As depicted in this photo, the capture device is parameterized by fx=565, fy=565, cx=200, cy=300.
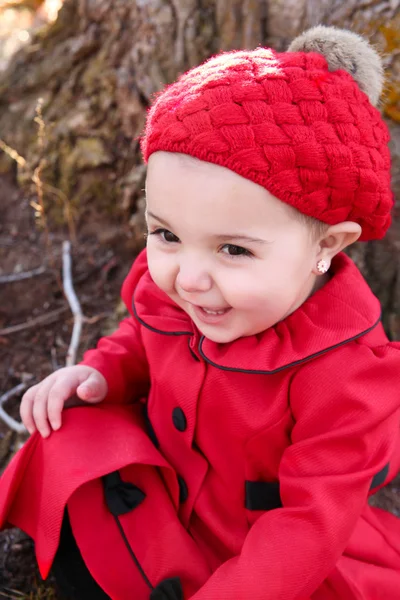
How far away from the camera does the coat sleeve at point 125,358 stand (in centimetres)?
189

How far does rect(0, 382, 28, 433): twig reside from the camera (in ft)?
7.34

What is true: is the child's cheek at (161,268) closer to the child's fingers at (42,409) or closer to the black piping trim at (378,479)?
the child's fingers at (42,409)

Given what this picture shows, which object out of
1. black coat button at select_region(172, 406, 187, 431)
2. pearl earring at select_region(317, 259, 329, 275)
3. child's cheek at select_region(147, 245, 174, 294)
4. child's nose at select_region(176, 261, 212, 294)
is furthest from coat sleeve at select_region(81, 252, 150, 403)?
pearl earring at select_region(317, 259, 329, 275)

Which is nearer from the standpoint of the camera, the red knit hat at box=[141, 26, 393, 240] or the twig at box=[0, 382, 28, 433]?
the red knit hat at box=[141, 26, 393, 240]

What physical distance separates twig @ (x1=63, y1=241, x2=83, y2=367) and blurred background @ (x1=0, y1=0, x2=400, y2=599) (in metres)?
0.04

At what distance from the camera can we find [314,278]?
5.08 ft

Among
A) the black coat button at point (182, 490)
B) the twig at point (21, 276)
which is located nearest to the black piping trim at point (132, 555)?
the black coat button at point (182, 490)

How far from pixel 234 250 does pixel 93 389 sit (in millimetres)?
740

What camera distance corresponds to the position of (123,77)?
107 inches

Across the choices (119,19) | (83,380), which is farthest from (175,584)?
(119,19)

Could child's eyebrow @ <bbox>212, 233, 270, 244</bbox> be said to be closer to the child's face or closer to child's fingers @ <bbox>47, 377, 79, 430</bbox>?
the child's face

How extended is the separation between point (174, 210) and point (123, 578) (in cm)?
102

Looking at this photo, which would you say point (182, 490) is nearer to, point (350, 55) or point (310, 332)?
point (310, 332)

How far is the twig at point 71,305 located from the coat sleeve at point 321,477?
4.13 ft
